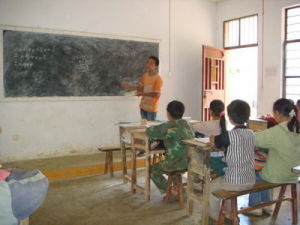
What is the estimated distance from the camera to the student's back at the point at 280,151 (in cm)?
263

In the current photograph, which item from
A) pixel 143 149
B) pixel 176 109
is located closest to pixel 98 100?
pixel 143 149

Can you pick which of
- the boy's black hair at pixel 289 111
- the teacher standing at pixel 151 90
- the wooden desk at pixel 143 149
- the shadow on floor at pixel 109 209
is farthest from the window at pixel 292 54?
the wooden desk at pixel 143 149

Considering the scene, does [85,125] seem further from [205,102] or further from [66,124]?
[205,102]

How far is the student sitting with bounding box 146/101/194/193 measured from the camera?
10.6 feet

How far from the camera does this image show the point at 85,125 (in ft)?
18.6

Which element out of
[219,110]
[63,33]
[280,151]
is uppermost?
[63,33]

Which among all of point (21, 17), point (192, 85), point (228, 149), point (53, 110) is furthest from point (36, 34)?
point (228, 149)

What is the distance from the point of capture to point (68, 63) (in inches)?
213

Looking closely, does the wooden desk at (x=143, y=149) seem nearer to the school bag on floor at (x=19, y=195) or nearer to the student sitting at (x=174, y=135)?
the student sitting at (x=174, y=135)

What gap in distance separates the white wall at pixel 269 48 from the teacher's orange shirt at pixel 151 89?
2361mm

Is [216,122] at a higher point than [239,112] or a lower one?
lower

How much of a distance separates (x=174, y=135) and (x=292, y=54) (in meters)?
3.68

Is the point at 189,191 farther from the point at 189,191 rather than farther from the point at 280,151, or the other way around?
the point at 280,151

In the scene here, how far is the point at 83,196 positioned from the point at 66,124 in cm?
211
